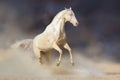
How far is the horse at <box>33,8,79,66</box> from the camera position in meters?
17.5

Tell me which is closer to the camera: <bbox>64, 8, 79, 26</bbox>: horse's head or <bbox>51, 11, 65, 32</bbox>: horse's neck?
<bbox>64, 8, 79, 26</bbox>: horse's head

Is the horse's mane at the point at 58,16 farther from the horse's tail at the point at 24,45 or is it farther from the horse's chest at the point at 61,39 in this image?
the horse's tail at the point at 24,45

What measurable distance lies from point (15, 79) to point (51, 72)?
404 centimetres

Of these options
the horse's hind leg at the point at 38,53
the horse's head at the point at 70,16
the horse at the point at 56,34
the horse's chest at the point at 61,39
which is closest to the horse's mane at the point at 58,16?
the horse at the point at 56,34

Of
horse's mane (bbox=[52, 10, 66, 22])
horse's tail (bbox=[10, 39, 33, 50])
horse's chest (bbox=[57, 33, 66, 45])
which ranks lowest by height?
horse's chest (bbox=[57, 33, 66, 45])

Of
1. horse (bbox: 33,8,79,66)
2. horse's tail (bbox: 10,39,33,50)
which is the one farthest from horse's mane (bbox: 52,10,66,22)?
horse's tail (bbox: 10,39,33,50)

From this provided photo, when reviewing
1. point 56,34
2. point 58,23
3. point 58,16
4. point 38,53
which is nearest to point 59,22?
point 58,23

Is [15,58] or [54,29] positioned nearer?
[54,29]

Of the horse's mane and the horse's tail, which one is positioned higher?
the horse's mane

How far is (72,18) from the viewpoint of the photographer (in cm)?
1762

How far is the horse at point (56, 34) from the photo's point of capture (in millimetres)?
17550

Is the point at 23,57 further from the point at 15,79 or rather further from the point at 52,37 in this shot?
the point at 15,79

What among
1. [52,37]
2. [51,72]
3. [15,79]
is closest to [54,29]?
[52,37]

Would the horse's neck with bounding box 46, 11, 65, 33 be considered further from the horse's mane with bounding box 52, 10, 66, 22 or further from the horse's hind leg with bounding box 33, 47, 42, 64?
the horse's hind leg with bounding box 33, 47, 42, 64
